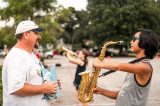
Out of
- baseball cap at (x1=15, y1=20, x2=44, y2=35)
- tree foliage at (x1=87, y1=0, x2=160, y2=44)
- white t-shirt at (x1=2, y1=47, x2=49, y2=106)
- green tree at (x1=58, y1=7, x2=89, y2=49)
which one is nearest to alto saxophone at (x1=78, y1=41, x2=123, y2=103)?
white t-shirt at (x1=2, y1=47, x2=49, y2=106)

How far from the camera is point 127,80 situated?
4109 millimetres

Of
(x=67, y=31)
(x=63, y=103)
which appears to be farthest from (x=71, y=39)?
(x=63, y=103)

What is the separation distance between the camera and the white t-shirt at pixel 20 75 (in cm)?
409

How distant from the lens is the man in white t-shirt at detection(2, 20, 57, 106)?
13.4ft

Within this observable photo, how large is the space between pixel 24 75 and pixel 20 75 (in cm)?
5

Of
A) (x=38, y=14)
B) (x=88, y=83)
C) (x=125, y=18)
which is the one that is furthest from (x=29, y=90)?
(x=125, y=18)

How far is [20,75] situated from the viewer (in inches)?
161

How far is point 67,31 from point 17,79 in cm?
9417

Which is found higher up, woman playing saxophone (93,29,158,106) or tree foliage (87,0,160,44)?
woman playing saxophone (93,29,158,106)

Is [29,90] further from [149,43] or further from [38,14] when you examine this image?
[38,14]

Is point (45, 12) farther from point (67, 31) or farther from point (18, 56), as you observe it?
point (67, 31)

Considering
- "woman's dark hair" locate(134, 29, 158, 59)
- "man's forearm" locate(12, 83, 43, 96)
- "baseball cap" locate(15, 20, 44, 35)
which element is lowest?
"man's forearm" locate(12, 83, 43, 96)

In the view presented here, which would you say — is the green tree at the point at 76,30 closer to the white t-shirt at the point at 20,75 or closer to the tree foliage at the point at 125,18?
the tree foliage at the point at 125,18

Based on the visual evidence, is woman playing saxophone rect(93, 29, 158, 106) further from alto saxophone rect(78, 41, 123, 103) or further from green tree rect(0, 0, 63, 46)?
green tree rect(0, 0, 63, 46)
